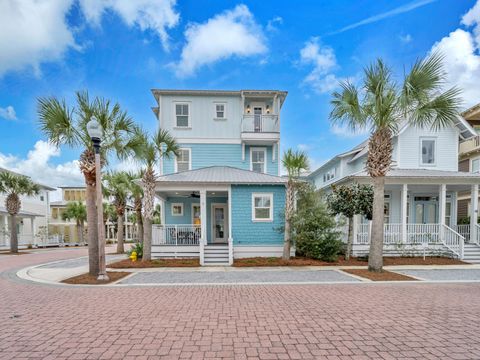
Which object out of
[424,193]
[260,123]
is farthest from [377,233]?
[260,123]

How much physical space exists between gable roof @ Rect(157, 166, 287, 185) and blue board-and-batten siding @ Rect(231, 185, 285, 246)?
0.38m

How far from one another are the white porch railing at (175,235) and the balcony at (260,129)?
22.4ft

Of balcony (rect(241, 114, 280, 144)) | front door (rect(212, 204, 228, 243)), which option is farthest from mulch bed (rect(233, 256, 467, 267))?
balcony (rect(241, 114, 280, 144))

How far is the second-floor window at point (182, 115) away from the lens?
1585 cm

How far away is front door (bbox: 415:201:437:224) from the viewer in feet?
50.2

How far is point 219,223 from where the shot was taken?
15.1 meters

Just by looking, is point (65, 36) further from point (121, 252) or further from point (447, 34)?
point (447, 34)

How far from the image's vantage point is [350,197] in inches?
456

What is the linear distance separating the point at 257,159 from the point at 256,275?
29.0 feet

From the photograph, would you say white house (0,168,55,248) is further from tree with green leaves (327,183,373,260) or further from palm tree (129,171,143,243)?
tree with green leaves (327,183,373,260)

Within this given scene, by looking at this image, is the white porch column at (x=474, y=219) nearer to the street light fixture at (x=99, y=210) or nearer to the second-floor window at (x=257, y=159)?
the second-floor window at (x=257, y=159)

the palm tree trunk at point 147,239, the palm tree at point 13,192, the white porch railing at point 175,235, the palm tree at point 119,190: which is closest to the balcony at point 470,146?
the white porch railing at point 175,235

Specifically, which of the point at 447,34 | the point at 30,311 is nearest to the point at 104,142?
the point at 30,311

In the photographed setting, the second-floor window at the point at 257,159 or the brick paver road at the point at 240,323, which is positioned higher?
the second-floor window at the point at 257,159
